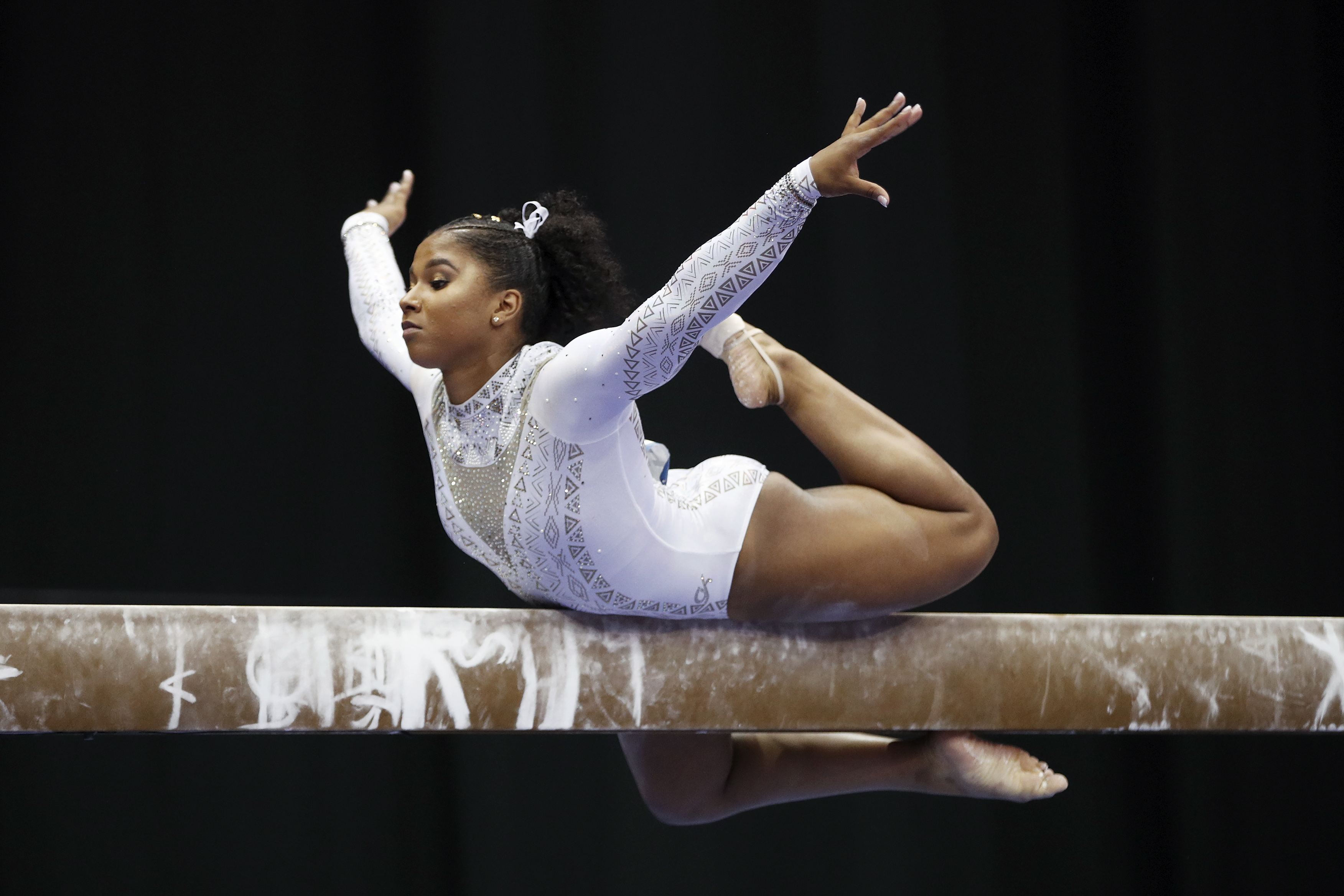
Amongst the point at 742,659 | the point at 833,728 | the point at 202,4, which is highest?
the point at 202,4

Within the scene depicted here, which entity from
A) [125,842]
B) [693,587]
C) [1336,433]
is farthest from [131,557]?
[1336,433]

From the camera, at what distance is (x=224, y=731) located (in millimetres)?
1625

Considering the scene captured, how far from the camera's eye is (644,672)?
1.74 meters

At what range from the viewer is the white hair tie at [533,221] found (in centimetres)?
192

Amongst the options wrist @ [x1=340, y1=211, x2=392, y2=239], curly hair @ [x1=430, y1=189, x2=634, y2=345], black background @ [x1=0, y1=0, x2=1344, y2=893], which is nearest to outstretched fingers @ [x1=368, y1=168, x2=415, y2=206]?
wrist @ [x1=340, y1=211, x2=392, y2=239]

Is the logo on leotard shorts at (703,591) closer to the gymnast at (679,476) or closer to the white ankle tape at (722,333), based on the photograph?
the gymnast at (679,476)

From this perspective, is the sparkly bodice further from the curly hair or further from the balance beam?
the balance beam

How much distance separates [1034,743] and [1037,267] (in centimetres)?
149

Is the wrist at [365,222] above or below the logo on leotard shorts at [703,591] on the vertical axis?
above

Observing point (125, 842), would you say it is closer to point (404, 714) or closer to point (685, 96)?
point (404, 714)

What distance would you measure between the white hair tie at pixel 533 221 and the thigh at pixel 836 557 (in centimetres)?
59

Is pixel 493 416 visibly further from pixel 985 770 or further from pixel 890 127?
pixel 985 770

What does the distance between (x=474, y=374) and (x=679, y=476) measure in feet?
1.25

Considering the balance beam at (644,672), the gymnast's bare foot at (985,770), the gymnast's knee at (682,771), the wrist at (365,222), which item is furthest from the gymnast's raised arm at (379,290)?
the gymnast's bare foot at (985,770)
